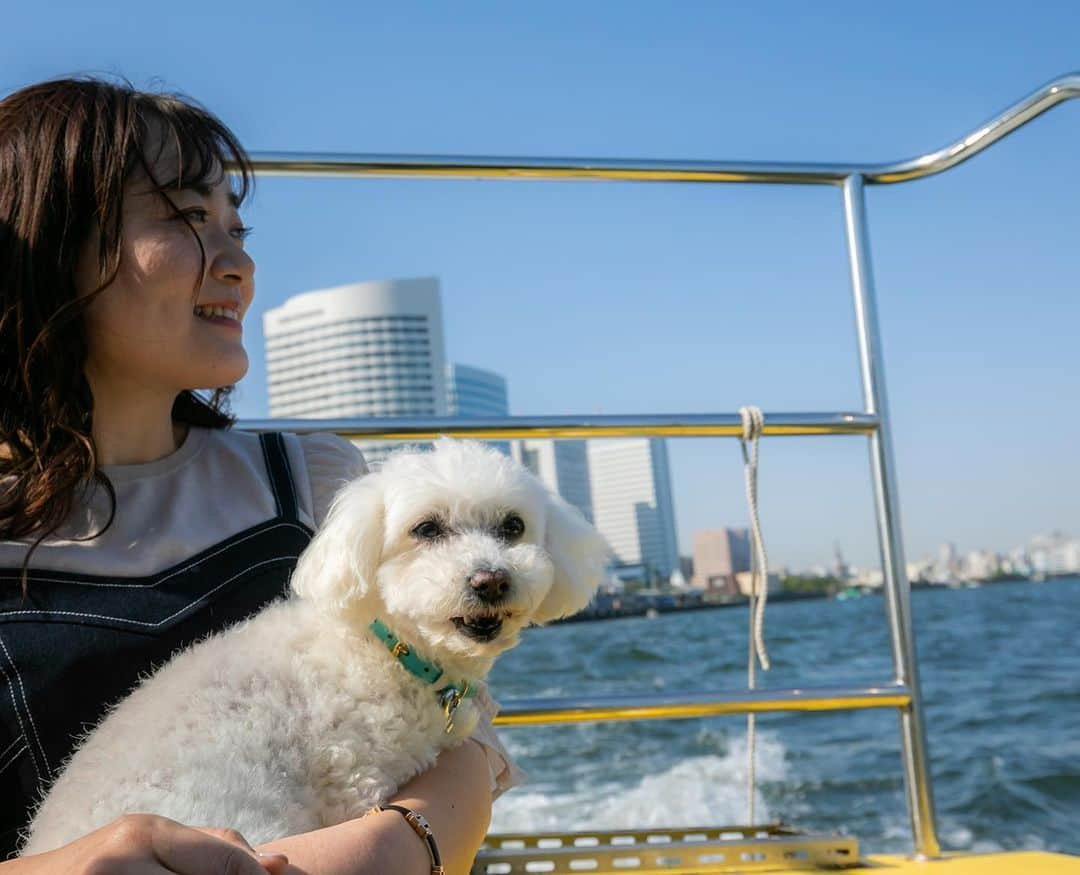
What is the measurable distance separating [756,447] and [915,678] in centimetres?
44

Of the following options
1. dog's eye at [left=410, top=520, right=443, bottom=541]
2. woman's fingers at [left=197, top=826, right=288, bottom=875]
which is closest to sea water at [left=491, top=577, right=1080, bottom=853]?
dog's eye at [left=410, top=520, right=443, bottom=541]

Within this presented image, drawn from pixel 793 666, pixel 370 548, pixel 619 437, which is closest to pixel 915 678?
pixel 619 437

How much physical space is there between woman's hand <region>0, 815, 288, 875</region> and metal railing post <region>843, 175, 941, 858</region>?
1.19m

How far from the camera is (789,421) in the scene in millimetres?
1678

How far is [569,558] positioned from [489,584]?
20 cm

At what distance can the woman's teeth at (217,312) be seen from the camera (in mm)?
1159

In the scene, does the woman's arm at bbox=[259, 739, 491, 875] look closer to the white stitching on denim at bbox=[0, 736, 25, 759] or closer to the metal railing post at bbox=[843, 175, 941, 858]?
the white stitching on denim at bbox=[0, 736, 25, 759]

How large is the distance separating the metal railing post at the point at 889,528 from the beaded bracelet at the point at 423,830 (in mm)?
947

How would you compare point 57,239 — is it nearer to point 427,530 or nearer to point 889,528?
point 427,530

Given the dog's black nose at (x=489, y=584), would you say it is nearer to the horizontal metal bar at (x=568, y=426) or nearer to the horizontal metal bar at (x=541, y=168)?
the horizontal metal bar at (x=568, y=426)

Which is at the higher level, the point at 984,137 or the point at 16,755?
the point at 984,137

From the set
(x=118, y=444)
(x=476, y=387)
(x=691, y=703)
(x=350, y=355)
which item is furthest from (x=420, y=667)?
(x=476, y=387)

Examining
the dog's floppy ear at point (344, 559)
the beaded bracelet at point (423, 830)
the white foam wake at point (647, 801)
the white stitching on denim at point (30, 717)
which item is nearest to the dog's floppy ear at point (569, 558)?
the dog's floppy ear at point (344, 559)

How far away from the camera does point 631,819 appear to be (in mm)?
6668
